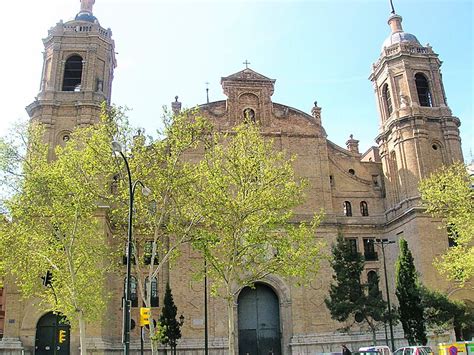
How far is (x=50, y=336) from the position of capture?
31.2m

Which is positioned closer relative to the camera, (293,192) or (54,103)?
(293,192)

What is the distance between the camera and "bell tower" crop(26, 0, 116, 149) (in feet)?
121

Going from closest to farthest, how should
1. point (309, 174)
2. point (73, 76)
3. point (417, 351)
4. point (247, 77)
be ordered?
point (417, 351)
point (73, 76)
point (309, 174)
point (247, 77)

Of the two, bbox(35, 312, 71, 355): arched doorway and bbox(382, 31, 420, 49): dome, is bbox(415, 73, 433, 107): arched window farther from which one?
bbox(35, 312, 71, 355): arched doorway

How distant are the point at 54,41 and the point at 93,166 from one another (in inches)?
770

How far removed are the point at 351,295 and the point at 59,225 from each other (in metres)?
18.8

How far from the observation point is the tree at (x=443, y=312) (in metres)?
31.2

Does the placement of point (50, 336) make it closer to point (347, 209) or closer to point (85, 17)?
point (347, 209)

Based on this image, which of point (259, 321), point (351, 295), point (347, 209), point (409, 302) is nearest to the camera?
point (409, 302)

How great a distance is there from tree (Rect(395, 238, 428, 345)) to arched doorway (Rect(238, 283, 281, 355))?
9.61m

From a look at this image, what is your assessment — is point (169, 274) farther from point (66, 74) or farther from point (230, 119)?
point (66, 74)

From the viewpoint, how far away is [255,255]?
2548 cm

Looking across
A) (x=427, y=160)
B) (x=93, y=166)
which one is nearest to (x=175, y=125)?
(x=93, y=166)

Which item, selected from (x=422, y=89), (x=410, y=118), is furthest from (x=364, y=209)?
(x=422, y=89)
